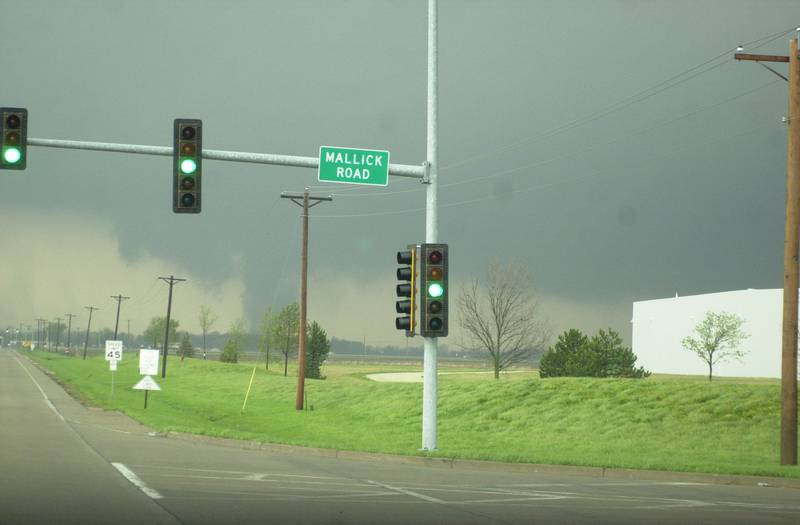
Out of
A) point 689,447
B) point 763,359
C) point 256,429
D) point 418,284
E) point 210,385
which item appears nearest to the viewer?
point 418,284

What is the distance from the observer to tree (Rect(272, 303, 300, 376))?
323 ft

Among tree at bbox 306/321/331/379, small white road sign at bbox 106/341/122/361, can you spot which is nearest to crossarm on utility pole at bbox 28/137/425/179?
small white road sign at bbox 106/341/122/361

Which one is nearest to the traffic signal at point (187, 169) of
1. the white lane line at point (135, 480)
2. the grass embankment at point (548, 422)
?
the white lane line at point (135, 480)

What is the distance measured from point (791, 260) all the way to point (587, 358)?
34478mm

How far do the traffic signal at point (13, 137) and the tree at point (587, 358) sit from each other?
137ft

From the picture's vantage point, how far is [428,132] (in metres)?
22.3

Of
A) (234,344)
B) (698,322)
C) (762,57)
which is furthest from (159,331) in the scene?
(762,57)

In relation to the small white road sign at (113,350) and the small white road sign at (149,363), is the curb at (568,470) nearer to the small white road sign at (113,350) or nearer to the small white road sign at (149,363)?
the small white road sign at (149,363)

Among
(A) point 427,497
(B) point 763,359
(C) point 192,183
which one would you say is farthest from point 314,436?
(B) point 763,359

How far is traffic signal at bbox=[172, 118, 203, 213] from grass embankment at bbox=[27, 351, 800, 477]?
7926 mm

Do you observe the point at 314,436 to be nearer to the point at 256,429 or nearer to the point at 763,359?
the point at 256,429

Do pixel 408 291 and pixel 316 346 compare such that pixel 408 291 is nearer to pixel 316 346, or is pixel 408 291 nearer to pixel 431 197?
pixel 431 197

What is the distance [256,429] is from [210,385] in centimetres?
3268

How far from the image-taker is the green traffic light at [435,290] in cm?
2088
